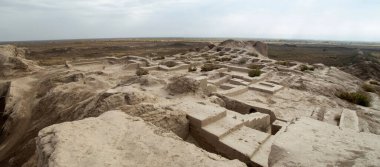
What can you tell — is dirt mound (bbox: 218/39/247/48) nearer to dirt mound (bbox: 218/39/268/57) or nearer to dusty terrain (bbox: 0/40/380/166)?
dirt mound (bbox: 218/39/268/57)

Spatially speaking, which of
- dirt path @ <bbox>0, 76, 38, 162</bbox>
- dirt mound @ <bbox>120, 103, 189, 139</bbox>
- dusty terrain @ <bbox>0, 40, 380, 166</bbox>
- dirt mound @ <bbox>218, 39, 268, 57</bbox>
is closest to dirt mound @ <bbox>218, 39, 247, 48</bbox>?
dirt mound @ <bbox>218, 39, 268, 57</bbox>

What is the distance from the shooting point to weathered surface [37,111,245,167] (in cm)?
268

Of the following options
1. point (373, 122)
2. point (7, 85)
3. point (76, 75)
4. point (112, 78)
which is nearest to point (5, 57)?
point (7, 85)

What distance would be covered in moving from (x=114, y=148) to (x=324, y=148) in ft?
8.06

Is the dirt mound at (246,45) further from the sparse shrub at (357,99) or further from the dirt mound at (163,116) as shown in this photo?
the dirt mound at (163,116)

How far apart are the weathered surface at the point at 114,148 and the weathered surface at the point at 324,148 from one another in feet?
1.94

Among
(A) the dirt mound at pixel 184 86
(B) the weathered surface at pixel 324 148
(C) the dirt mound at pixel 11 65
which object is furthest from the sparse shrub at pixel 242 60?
(B) the weathered surface at pixel 324 148

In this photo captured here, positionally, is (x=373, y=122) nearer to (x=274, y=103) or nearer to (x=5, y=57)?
(x=274, y=103)

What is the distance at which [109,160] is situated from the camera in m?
2.69

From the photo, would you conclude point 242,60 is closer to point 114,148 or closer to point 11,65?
point 11,65

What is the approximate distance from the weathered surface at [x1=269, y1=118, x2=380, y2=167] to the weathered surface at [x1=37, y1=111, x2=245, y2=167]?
1.94ft

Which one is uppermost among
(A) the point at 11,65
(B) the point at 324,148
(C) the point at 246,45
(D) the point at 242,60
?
(C) the point at 246,45

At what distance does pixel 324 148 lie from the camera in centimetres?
245

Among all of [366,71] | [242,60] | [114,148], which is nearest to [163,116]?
[114,148]
